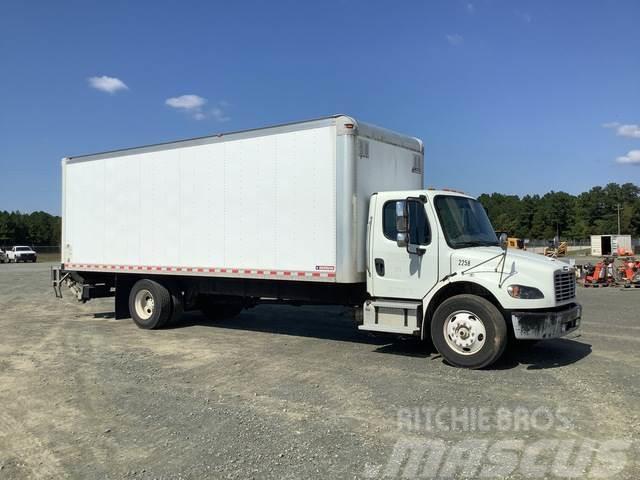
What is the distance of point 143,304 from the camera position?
38.2 feet

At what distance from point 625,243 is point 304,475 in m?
52.7

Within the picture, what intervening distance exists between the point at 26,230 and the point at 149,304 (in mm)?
104259

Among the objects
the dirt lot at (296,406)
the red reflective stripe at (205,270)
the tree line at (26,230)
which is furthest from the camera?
the tree line at (26,230)

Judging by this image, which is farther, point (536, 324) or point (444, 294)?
point (444, 294)

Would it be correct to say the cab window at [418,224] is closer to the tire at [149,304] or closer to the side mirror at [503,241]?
the side mirror at [503,241]

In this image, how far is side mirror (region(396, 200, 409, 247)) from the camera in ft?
26.2

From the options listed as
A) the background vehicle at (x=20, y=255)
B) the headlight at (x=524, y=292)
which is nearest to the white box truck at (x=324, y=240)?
the headlight at (x=524, y=292)

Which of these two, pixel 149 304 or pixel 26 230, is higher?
pixel 26 230

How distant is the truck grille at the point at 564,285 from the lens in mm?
7383

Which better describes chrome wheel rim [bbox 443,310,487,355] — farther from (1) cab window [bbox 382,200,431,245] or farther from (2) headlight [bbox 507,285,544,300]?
(1) cab window [bbox 382,200,431,245]

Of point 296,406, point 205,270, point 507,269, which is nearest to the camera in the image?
point 296,406

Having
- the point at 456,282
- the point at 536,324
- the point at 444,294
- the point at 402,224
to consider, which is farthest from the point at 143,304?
the point at 536,324

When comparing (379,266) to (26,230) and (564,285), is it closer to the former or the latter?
(564,285)

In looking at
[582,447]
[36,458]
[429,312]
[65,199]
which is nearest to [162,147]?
[65,199]
